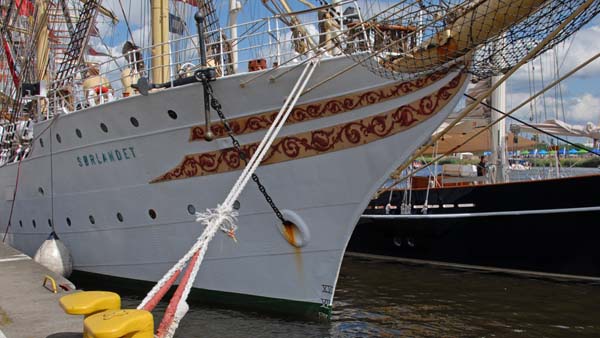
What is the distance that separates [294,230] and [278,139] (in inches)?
50.4

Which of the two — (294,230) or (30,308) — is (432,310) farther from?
(30,308)

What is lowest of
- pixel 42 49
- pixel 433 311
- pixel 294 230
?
pixel 433 311

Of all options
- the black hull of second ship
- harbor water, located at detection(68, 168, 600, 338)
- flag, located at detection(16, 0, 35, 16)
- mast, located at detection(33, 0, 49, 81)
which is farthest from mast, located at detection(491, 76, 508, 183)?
flag, located at detection(16, 0, 35, 16)

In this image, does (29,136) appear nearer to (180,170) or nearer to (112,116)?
(112,116)

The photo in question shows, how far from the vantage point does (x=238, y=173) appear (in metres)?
8.46

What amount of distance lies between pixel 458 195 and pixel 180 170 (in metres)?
7.39

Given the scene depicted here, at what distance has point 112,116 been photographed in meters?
9.37

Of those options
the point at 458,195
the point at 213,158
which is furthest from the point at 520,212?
the point at 213,158

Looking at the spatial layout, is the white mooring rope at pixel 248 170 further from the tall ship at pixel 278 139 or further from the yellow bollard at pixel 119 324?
the yellow bollard at pixel 119 324

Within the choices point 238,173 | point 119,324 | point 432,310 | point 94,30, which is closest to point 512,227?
point 432,310

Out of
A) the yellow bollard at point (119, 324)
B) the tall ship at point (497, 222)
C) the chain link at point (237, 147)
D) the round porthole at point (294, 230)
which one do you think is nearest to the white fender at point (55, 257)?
the chain link at point (237, 147)

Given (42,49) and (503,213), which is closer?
(503,213)

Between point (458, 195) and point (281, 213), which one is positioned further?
point (458, 195)

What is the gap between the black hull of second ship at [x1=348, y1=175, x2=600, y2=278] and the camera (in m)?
12.3
